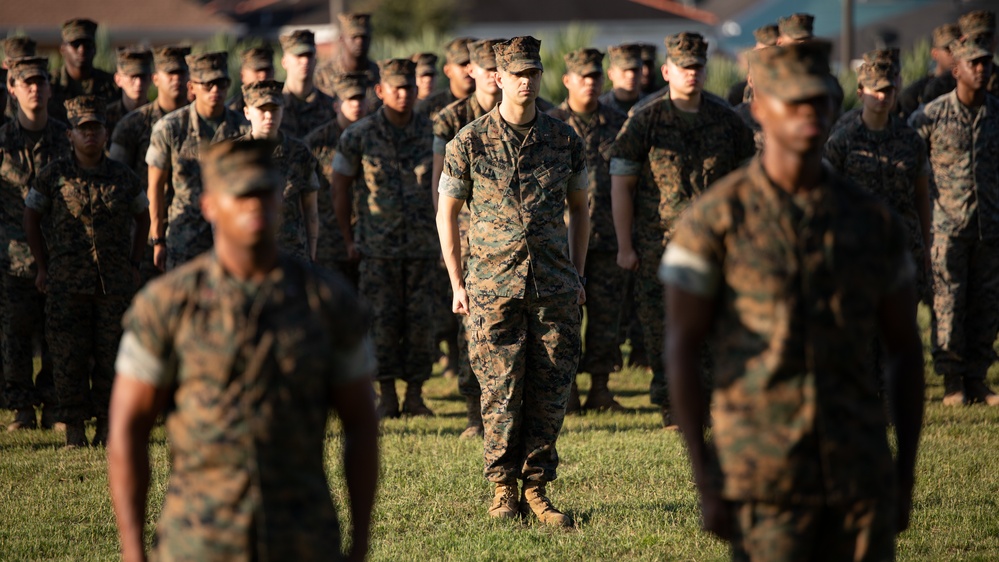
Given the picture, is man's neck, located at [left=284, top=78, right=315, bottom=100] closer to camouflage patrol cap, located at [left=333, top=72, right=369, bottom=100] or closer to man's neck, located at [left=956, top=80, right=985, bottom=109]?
camouflage patrol cap, located at [left=333, top=72, right=369, bottom=100]

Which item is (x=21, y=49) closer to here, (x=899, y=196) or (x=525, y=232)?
(x=525, y=232)

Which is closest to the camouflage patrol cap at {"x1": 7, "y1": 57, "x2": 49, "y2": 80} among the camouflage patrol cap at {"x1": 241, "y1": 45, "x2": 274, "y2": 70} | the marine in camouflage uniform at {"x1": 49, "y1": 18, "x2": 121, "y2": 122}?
the camouflage patrol cap at {"x1": 241, "y1": 45, "x2": 274, "y2": 70}

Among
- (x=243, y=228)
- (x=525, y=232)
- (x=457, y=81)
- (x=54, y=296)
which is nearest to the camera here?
(x=243, y=228)

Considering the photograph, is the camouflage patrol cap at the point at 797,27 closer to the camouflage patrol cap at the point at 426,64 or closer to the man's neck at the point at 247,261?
the camouflage patrol cap at the point at 426,64

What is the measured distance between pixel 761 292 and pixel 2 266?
7952 mm

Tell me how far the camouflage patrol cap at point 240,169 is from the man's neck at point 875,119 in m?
6.65

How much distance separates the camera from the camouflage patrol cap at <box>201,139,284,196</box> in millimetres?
3646

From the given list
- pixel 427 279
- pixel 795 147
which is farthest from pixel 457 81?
pixel 795 147

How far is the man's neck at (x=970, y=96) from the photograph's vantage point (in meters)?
10.4

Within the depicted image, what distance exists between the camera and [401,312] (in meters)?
10.5

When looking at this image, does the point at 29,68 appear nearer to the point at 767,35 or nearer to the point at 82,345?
the point at 82,345

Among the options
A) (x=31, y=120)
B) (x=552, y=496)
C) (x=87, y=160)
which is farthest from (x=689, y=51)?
(x=31, y=120)

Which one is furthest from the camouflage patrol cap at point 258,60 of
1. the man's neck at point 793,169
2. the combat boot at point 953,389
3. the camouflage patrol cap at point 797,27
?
the man's neck at point 793,169

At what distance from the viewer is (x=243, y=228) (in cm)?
362
